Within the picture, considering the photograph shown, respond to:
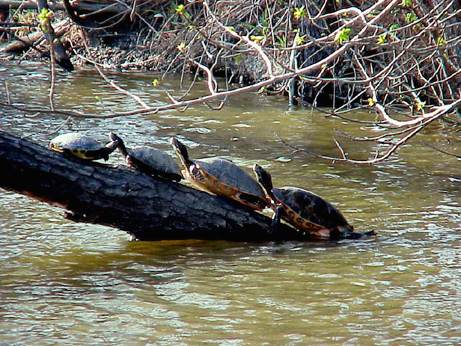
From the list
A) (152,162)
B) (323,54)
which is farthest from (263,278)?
(323,54)

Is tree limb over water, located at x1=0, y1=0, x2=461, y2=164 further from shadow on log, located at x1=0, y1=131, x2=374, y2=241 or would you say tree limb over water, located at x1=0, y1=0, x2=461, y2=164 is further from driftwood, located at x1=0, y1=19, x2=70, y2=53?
shadow on log, located at x1=0, y1=131, x2=374, y2=241

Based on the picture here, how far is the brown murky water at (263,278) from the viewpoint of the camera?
15.6ft

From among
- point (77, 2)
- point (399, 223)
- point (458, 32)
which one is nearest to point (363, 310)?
point (399, 223)

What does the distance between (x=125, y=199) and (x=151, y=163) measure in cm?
32

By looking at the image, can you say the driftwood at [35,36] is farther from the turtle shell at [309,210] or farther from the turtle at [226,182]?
the turtle shell at [309,210]

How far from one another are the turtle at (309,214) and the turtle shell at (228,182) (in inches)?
5.3

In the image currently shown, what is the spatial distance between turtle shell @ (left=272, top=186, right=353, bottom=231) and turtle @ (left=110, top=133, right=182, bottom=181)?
2.44ft

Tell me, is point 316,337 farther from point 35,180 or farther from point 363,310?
point 35,180

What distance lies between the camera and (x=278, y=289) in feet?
17.9

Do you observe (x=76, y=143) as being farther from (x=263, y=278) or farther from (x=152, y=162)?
(x=263, y=278)

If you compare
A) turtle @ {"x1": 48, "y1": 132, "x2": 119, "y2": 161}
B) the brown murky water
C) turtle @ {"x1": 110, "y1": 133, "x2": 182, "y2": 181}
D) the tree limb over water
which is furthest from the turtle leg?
the tree limb over water

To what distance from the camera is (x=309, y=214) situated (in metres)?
6.60

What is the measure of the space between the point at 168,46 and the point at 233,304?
10.6 metres

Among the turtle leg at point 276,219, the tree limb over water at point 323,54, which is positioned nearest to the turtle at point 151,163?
the turtle leg at point 276,219
